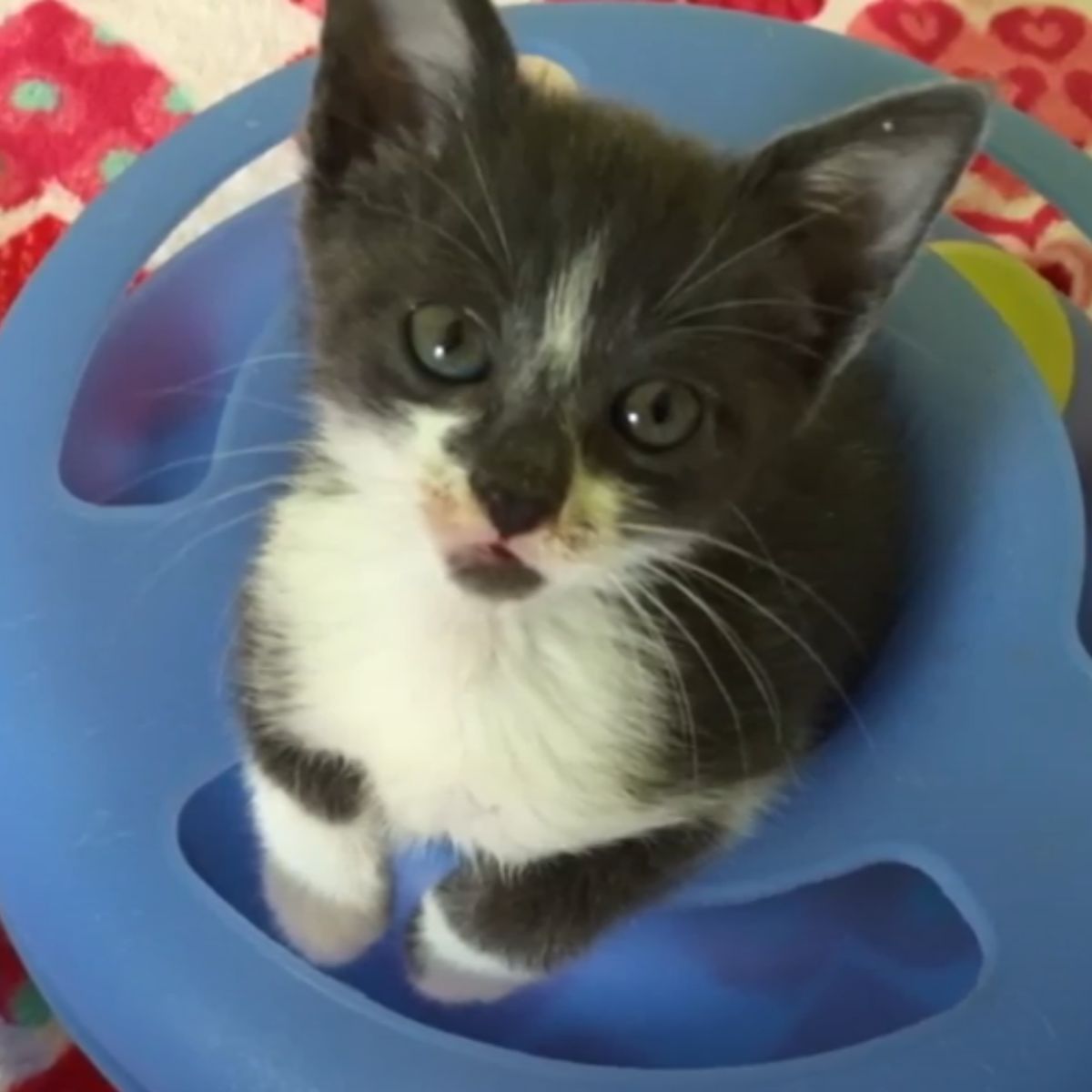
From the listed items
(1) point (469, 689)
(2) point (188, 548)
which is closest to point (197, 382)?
(2) point (188, 548)

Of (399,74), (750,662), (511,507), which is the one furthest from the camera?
(750,662)

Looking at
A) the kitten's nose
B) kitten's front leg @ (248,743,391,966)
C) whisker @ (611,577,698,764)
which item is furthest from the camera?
kitten's front leg @ (248,743,391,966)

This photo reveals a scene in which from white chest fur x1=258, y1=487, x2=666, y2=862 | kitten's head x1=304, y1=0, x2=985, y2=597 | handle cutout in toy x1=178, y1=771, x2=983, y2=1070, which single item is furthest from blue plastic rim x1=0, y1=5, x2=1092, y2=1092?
kitten's head x1=304, y1=0, x2=985, y2=597

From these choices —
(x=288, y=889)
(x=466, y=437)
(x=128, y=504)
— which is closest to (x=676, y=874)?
(x=288, y=889)

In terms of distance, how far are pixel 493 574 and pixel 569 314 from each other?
0.12 metres

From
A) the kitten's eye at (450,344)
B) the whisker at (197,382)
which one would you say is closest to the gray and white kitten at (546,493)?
the kitten's eye at (450,344)

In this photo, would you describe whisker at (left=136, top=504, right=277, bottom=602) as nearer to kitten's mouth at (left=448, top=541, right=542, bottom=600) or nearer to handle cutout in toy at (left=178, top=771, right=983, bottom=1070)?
handle cutout in toy at (left=178, top=771, right=983, bottom=1070)

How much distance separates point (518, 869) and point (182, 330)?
1.67ft

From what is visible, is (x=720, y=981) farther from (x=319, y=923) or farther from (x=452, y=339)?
(x=452, y=339)

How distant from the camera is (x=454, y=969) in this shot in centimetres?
105

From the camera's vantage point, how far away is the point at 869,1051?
988mm

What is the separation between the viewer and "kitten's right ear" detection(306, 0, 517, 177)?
0.86 meters

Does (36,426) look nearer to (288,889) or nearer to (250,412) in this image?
(250,412)

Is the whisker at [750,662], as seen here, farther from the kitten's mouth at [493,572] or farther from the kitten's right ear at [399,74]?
the kitten's right ear at [399,74]
